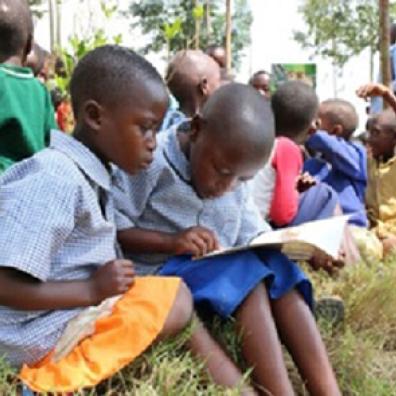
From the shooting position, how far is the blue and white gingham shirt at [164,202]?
7.73 feet

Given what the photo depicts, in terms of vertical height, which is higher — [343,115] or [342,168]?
[343,115]

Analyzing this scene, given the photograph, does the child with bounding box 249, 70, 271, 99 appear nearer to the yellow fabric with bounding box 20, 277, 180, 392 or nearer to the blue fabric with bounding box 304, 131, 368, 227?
the blue fabric with bounding box 304, 131, 368, 227

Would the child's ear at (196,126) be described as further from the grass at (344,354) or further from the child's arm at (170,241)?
the grass at (344,354)

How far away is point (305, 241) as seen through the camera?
213 cm

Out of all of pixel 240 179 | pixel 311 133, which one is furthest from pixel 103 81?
pixel 311 133

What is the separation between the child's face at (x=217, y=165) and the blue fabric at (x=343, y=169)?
6.71 feet

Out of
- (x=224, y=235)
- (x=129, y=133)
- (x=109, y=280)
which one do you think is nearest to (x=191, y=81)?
(x=224, y=235)

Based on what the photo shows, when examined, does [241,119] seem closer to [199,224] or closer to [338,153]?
[199,224]

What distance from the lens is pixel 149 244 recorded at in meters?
2.30

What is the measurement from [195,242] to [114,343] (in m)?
0.38

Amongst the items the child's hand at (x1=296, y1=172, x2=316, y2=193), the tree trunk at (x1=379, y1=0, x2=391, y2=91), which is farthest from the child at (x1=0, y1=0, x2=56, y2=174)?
the tree trunk at (x1=379, y1=0, x2=391, y2=91)

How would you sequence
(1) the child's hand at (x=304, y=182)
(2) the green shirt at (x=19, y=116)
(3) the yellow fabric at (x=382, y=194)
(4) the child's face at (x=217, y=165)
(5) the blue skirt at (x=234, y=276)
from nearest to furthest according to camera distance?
1. (5) the blue skirt at (x=234, y=276)
2. (4) the child's face at (x=217, y=165)
3. (2) the green shirt at (x=19, y=116)
4. (1) the child's hand at (x=304, y=182)
5. (3) the yellow fabric at (x=382, y=194)

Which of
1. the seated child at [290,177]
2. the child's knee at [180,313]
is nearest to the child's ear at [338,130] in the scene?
the seated child at [290,177]

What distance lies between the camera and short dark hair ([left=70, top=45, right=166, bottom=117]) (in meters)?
2.07
